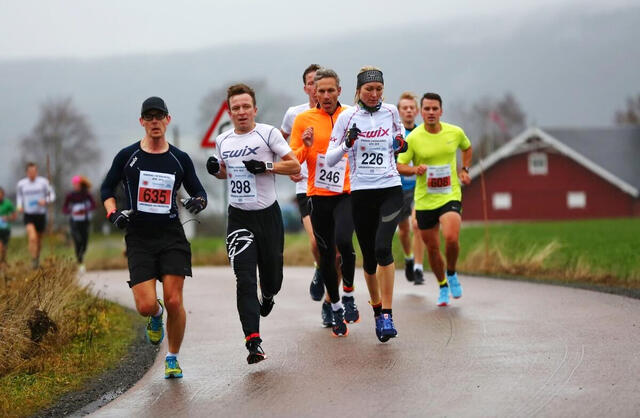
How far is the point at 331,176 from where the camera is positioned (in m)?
10.0

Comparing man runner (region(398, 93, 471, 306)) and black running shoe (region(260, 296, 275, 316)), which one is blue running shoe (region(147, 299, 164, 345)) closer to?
black running shoe (region(260, 296, 275, 316))

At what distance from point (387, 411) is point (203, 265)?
53.2 feet

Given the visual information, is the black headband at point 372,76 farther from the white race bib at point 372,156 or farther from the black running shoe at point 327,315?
the black running shoe at point 327,315

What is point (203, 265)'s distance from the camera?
2259 centimetres

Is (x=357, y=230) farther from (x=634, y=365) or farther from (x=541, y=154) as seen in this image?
(x=541, y=154)

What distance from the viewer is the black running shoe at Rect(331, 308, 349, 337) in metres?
10.1

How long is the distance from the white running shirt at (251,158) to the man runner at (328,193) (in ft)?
3.25

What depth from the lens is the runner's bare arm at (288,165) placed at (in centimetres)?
888

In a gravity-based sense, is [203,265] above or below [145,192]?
below

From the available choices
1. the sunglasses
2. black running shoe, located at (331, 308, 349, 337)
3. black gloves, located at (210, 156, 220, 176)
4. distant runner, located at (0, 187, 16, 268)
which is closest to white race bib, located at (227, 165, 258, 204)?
black gloves, located at (210, 156, 220, 176)

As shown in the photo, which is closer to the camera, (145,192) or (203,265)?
(145,192)

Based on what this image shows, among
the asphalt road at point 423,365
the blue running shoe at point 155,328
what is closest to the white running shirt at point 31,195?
the asphalt road at point 423,365

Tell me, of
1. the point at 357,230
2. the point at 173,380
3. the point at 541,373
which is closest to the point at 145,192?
the point at 173,380

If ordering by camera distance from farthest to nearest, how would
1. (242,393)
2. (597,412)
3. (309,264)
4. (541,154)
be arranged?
(541,154) < (309,264) < (242,393) < (597,412)
